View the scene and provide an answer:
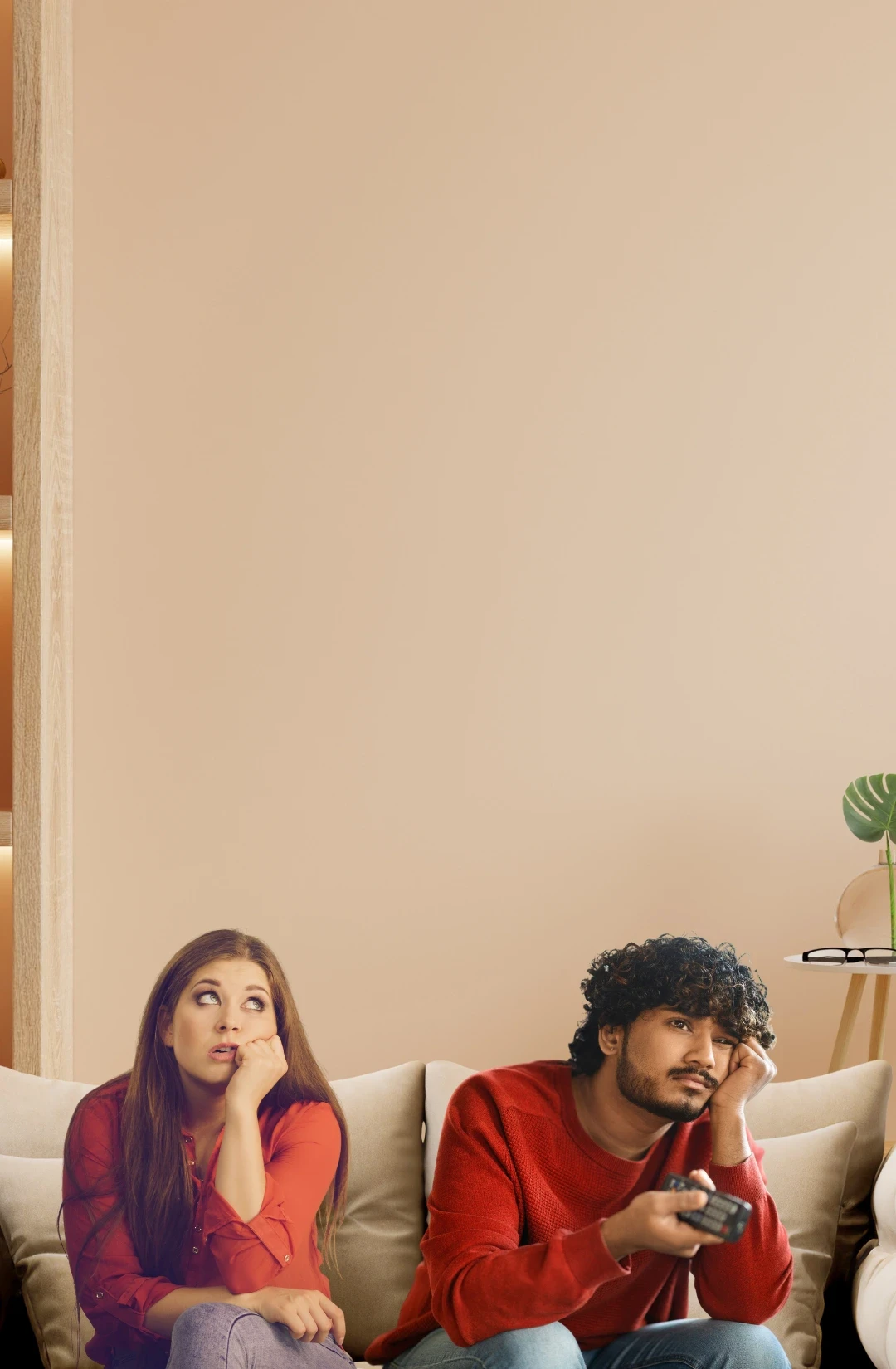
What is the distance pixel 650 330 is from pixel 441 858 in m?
1.10

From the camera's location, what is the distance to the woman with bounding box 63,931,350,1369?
1197 mm

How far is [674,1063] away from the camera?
3.95 ft

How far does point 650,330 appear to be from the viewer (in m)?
2.52

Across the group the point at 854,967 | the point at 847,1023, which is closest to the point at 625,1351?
the point at 854,967

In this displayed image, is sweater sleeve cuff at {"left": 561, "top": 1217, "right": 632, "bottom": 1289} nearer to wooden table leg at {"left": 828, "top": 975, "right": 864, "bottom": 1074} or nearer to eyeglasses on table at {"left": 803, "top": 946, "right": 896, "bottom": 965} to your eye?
eyeglasses on table at {"left": 803, "top": 946, "right": 896, "bottom": 965}

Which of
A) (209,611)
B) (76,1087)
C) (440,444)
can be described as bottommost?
(76,1087)

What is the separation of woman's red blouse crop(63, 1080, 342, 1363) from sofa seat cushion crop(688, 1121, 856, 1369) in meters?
0.57

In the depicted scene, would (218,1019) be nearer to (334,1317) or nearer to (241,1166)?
(241,1166)

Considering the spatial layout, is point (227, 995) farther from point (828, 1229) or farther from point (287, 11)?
point (287, 11)

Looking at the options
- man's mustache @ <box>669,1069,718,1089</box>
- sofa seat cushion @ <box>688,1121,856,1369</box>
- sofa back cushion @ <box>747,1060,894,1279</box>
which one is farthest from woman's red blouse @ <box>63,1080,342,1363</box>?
sofa back cushion @ <box>747,1060,894,1279</box>

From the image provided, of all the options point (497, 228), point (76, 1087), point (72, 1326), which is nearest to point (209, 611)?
point (497, 228)

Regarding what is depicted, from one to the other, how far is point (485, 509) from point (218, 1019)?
57.7 inches

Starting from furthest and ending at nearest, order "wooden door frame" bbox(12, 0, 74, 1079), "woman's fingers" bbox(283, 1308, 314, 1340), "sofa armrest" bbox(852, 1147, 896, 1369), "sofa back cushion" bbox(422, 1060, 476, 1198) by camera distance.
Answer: "wooden door frame" bbox(12, 0, 74, 1079), "sofa back cushion" bbox(422, 1060, 476, 1198), "sofa armrest" bbox(852, 1147, 896, 1369), "woman's fingers" bbox(283, 1308, 314, 1340)

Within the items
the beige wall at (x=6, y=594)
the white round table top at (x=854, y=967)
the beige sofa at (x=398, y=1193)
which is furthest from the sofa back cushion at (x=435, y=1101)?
the beige wall at (x=6, y=594)
